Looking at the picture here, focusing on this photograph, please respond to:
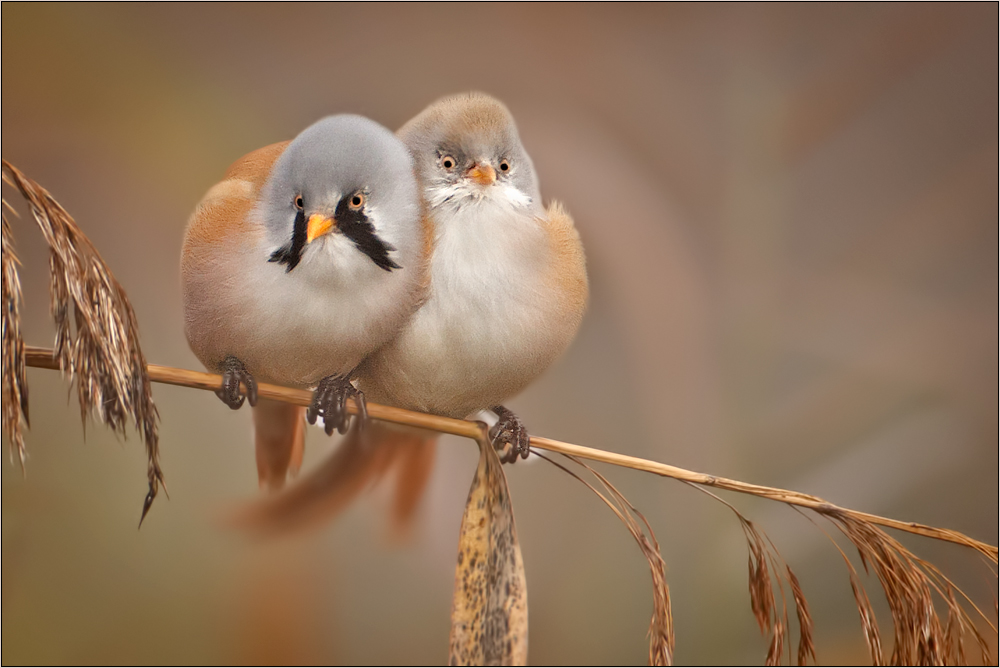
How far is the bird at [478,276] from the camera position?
27.7 inches

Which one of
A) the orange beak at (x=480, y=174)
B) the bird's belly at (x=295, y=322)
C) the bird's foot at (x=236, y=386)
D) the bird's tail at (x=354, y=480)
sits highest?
the orange beak at (x=480, y=174)

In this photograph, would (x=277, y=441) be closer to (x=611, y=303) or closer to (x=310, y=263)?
(x=310, y=263)

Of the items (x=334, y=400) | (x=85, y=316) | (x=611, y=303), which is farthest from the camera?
(x=611, y=303)

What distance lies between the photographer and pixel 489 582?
73cm

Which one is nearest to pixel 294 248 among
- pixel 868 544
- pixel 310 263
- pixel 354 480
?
pixel 310 263

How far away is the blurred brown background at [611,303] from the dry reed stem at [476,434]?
8 centimetres

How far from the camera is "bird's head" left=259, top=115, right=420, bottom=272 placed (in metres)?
0.65

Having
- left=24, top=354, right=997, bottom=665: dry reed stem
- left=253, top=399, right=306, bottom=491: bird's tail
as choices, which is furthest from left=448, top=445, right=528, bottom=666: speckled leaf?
left=253, top=399, right=306, bottom=491: bird's tail

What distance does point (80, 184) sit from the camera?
78cm

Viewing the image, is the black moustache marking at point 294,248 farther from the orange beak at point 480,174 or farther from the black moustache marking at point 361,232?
the orange beak at point 480,174

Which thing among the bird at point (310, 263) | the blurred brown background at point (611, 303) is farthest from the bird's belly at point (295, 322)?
the blurred brown background at point (611, 303)

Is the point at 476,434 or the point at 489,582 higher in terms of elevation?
the point at 476,434

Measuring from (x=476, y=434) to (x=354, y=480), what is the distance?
16cm

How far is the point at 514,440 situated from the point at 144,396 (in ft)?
1.10
